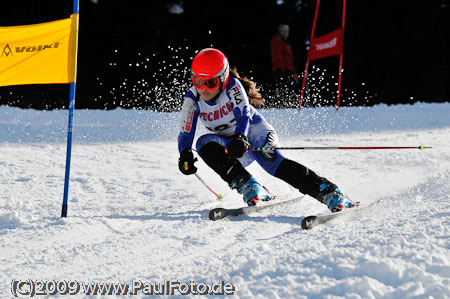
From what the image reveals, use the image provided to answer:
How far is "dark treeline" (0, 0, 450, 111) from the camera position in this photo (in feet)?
44.9

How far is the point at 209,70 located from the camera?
348 cm

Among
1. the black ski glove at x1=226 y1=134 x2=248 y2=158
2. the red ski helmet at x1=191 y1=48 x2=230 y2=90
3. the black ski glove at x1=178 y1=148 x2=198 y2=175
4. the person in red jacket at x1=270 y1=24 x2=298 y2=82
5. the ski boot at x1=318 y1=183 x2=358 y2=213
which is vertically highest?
the person in red jacket at x1=270 y1=24 x2=298 y2=82

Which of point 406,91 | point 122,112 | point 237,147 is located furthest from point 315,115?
point 406,91

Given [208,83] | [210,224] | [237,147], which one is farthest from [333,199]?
[208,83]

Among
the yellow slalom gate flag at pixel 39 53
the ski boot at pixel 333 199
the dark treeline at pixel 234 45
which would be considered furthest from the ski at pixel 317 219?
the dark treeline at pixel 234 45

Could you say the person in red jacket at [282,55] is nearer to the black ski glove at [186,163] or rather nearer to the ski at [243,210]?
the ski at [243,210]

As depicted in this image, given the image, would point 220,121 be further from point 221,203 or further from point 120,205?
point 120,205

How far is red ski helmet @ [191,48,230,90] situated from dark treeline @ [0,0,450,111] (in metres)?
9.77

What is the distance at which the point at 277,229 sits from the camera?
3.04 m

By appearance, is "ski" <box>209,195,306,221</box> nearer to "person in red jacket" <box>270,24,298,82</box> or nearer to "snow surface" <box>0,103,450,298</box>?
"snow surface" <box>0,103,450,298</box>

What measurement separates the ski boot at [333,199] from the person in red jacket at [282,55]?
248 inches

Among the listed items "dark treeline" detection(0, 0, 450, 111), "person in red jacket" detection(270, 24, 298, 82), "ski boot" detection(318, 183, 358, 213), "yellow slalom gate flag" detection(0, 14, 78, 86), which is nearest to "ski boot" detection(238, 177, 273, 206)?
"ski boot" detection(318, 183, 358, 213)

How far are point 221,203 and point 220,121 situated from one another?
0.65 meters

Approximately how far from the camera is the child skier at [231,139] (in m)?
3.37
